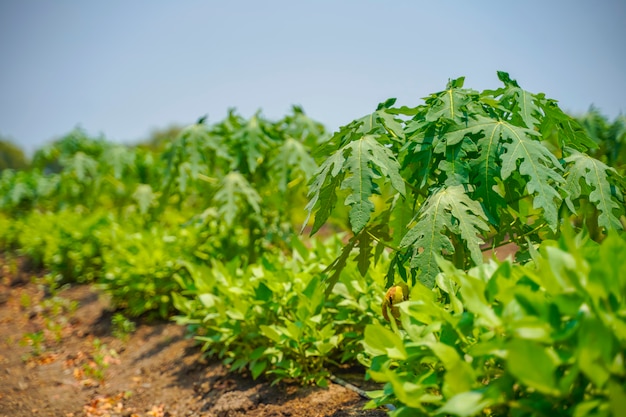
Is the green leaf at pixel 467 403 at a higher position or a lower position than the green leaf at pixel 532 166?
lower

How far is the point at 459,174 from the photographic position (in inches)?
69.1

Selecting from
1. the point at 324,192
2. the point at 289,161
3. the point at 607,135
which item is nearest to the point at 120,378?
the point at 289,161

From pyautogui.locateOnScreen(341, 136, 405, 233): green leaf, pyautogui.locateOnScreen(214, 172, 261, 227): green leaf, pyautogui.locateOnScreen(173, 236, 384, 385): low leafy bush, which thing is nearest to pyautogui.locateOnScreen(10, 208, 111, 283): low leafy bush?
pyautogui.locateOnScreen(214, 172, 261, 227): green leaf

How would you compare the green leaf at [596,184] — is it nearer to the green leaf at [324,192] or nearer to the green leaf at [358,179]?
the green leaf at [358,179]

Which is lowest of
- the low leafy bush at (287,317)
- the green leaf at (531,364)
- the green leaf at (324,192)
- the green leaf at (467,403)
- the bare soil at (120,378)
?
the bare soil at (120,378)

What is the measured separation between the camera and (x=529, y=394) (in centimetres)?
128

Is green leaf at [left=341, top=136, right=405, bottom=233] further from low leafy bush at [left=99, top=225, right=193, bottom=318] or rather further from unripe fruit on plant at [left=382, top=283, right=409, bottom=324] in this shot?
low leafy bush at [left=99, top=225, right=193, bottom=318]

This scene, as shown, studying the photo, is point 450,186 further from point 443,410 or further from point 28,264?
point 28,264

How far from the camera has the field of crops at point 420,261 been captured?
1.10 metres

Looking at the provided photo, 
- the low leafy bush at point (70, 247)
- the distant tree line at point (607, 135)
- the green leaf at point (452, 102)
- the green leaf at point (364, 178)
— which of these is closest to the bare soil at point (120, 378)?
the low leafy bush at point (70, 247)

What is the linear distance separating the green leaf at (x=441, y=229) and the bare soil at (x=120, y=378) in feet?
3.01

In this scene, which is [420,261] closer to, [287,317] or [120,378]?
[287,317]

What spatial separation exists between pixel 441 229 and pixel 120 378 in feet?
9.56

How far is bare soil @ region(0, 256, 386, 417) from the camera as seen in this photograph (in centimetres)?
249
